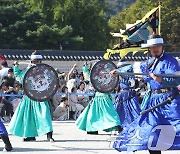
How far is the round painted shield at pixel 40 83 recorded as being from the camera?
10.7 meters

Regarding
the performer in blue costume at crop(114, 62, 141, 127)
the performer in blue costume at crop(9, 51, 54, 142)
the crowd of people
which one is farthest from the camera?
the performer in blue costume at crop(114, 62, 141, 127)

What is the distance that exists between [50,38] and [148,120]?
29.1m

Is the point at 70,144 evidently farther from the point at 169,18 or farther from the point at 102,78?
the point at 169,18

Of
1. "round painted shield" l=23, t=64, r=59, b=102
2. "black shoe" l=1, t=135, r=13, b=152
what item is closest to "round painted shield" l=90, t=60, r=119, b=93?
"round painted shield" l=23, t=64, r=59, b=102

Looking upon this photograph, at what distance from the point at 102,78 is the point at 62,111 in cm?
481

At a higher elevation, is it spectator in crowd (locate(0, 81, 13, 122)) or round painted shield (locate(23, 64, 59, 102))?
Answer: round painted shield (locate(23, 64, 59, 102))

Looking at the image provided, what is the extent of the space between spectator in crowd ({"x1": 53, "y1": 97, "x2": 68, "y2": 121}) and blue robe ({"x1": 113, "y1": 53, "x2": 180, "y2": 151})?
872cm

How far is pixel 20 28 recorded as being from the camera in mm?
36500

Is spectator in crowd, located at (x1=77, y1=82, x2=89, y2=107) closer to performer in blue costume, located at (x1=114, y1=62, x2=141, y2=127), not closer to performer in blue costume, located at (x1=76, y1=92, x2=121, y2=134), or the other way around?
performer in blue costume, located at (x1=114, y1=62, x2=141, y2=127)

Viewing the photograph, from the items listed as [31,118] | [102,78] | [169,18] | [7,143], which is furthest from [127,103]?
[169,18]

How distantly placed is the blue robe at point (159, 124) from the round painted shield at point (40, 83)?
3087mm

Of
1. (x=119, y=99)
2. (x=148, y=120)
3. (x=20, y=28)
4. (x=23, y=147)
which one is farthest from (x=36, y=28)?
(x=148, y=120)

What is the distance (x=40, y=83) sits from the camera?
35.3 feet

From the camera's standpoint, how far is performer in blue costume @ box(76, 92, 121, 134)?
39.8 feet
